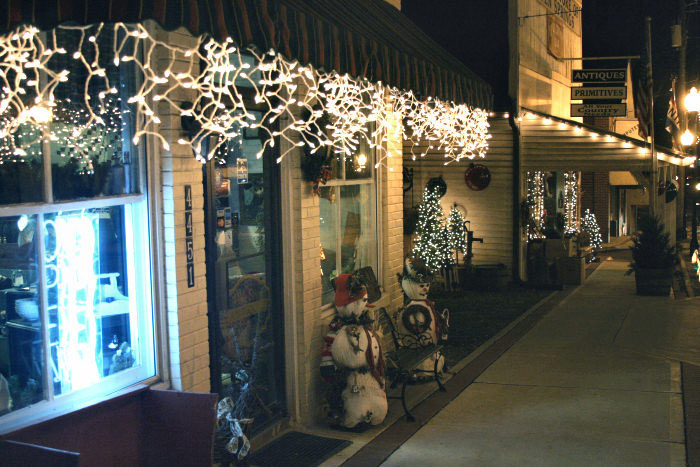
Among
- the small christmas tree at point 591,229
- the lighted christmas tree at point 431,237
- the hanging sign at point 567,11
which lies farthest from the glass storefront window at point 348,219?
the small christmas tree at point 591,229

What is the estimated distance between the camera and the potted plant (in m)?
13.7

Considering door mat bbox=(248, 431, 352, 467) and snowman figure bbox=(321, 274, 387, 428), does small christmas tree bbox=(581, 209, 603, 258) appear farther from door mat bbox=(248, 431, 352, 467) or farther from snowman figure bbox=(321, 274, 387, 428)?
door mat bbox=(248, 431, 352, 467)

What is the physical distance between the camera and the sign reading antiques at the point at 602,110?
15.8 meters

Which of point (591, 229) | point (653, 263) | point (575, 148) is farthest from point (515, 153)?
point (591, 229)

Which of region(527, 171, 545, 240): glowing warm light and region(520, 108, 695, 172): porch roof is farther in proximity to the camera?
region(527, 171, 545, 240): glowing warm light

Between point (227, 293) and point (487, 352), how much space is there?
4.74 meters

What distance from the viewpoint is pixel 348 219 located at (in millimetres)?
8070

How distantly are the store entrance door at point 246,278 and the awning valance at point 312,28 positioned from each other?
117 cm

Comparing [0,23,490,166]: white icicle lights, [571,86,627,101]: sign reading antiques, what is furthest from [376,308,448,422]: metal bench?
[571,86,627,101]: sign reading antiques

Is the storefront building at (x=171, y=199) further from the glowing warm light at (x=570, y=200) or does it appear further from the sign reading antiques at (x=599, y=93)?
the glowing warm light at (x=570, y=200)

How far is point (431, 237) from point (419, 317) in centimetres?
604

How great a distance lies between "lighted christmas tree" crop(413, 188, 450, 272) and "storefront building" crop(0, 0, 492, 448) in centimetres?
657

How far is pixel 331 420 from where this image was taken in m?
6.69

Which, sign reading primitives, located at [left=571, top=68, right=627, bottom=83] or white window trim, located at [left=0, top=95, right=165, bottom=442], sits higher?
sign reading primitives, located at [left=571, top=68, right=627, bottom=83]
